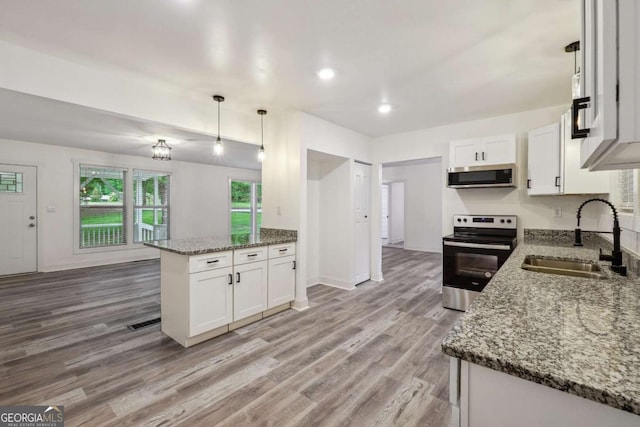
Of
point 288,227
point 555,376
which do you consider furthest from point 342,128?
point 555,376

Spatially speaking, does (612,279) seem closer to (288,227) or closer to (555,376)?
(555,376)

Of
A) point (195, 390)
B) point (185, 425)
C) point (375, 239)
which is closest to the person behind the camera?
point (185, 425)

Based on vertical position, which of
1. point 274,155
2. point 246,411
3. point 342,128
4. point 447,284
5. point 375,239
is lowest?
point 246,411

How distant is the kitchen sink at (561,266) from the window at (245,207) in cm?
741

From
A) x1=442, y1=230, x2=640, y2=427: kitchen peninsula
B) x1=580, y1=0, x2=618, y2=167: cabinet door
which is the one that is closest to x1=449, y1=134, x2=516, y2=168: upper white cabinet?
x1=442, y1=230, x2=640, y2=427: kitchen peninsula

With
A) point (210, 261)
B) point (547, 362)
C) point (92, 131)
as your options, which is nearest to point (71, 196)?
point (92, 131)

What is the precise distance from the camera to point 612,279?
1.49m

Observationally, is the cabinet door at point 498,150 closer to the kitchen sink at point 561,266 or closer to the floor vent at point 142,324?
the kitchen sink at point 561,266

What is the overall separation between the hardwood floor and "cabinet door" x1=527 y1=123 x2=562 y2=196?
1.75 metres

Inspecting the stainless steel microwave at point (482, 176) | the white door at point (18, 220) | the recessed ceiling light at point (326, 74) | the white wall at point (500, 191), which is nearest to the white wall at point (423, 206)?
the white wall at point (500, 191)

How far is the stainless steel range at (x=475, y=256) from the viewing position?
323 centimetres

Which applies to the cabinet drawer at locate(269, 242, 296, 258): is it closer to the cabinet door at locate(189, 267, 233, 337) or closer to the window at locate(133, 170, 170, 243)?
the cabinet door at locate(189, 267, 233, 337)

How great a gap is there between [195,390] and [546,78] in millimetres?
3977

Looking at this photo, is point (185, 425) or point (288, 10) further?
point (288, 10)
